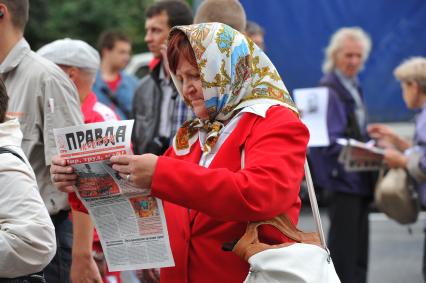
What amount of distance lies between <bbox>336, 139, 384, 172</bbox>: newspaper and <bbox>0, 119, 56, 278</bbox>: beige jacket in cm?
431

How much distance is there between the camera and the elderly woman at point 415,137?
7195 millimetres

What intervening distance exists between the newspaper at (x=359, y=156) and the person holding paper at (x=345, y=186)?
84mm

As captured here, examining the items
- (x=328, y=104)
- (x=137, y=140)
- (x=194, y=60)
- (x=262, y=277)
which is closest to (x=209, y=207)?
(x=262, y=277)

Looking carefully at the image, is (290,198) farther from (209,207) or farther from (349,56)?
(349,56)

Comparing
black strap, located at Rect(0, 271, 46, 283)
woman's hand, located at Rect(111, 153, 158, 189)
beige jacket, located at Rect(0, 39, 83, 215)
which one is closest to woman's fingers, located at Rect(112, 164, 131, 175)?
woman's hand, located at Rect(111, 153, 158, 189)

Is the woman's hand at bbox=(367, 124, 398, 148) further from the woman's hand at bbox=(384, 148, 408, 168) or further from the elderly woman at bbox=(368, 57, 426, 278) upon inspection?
the woman's hand at bbox=(384, 148, 408, 168)

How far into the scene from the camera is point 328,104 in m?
7.80

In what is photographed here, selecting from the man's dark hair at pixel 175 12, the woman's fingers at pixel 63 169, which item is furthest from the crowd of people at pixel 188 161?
the man's dark hair at pixel 175 12

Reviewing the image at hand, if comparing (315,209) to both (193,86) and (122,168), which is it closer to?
(193,86)

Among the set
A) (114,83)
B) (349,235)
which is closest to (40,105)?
(349,235)

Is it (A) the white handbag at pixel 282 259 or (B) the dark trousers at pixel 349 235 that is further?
(B) the dark trousers at pixel 349 235

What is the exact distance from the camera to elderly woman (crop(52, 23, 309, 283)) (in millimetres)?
3221

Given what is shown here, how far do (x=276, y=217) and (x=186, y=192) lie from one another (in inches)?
13.6

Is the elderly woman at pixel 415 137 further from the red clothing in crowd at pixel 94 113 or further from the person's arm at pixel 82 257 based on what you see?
the person's arm at pixel 82 257
